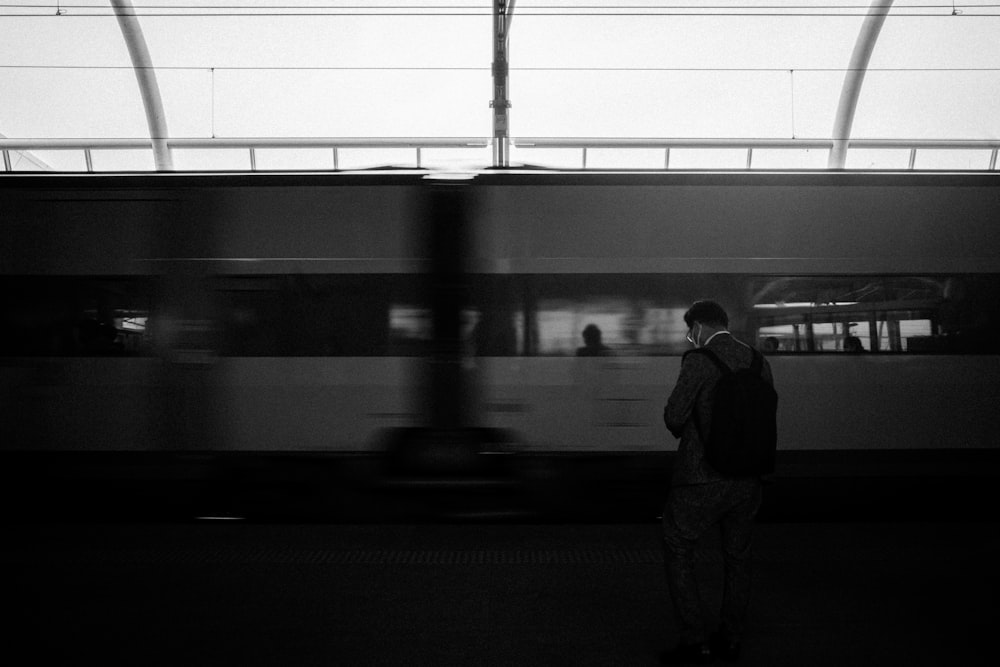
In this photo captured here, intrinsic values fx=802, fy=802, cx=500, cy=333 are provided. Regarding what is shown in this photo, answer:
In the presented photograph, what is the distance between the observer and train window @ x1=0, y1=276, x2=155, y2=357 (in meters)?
7.09

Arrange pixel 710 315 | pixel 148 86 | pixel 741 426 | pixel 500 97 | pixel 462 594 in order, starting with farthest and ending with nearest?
pixel 148 86, pixel 500 97, pixel 462 594, pixel 710 315, pixel 741 426

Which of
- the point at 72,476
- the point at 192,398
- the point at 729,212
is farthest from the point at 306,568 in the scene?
the point at 729,212

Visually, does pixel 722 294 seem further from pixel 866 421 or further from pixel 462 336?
pixel 462 336

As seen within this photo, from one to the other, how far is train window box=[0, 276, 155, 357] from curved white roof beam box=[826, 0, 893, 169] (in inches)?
478

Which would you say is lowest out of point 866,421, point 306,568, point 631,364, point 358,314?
point 306,568

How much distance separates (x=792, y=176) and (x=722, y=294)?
127cm

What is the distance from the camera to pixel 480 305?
23.1ft

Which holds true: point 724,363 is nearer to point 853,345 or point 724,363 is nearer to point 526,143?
point 853,345

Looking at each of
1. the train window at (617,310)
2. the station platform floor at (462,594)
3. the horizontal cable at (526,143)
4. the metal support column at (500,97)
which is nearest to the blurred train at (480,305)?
the train window at (617,310)

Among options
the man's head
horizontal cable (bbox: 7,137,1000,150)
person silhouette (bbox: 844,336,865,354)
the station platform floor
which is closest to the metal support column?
horizontal cable (bbox: 7,137,1000,150)

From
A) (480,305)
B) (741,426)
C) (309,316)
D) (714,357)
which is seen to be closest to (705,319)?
(714,357)

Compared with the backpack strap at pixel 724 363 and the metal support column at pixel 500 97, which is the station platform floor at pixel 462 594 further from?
the metal support column at pixel 500 97

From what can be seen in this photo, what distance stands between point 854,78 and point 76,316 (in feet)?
47.5

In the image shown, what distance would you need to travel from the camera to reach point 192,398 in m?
7.02
